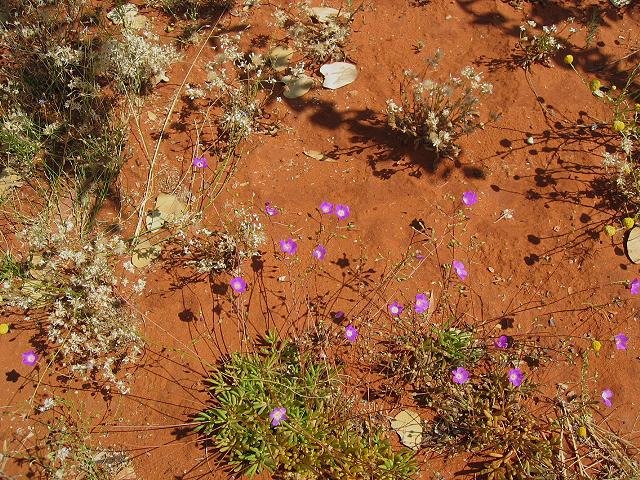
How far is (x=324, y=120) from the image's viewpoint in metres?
4.11

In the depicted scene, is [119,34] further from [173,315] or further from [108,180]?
[173,315]

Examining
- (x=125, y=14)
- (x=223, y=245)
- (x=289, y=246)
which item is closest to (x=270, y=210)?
(x=289, y=246)

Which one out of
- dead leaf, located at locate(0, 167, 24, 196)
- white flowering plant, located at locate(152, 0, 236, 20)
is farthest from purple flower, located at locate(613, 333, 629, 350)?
dead leaf, located at locate(0, 167, 24, 196)

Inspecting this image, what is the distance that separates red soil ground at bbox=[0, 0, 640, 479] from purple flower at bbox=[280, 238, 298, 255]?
10 cm

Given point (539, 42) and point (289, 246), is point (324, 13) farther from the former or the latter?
point (289, 246)

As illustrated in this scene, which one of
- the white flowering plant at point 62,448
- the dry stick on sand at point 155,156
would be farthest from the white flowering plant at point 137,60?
the white flowering plant at point 62,448

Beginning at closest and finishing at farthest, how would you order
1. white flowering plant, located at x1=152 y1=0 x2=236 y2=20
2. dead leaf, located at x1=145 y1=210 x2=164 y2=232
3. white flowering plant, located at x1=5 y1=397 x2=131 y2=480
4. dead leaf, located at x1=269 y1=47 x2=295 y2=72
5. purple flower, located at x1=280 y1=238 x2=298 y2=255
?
white flowering plant, located at x1=5 y1=397 x2=131 y2=480 → purple flower, located at x1=280 y1=238 x2=298 y2=255 → dead leaf, located at x1=145 y1=210 x2=164 y2=232 → dead leaf, located at x1=269 y1=47 x2=295 y2=72 → white flowering plant, located at x1=152 y1=0 x2=236 y2=20

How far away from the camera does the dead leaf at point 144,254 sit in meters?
3.58

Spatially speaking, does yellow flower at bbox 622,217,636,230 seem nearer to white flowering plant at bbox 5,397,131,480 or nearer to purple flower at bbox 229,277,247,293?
purple flower at bbox 229,277,247,293

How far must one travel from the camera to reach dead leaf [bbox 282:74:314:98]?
4.23 m

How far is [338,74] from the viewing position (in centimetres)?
427

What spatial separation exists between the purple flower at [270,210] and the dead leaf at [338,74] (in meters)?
1.20

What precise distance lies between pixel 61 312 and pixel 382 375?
2072 mm

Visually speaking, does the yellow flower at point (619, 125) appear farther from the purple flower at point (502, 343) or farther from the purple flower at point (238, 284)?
the purple flower at point (238, 284)
